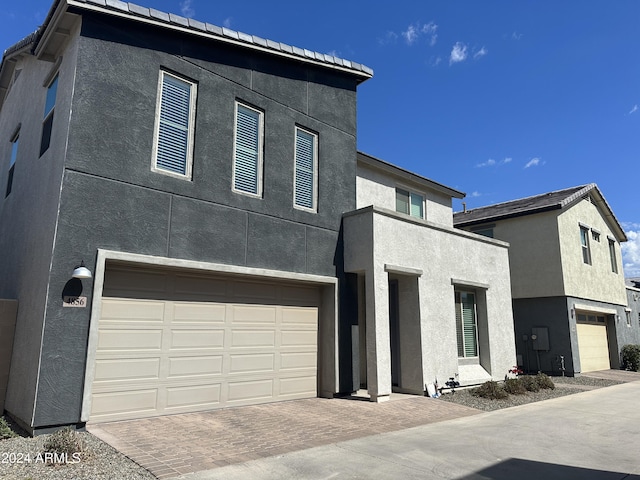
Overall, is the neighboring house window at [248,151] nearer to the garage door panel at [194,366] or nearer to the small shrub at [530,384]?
the garage door panel at [194,366]

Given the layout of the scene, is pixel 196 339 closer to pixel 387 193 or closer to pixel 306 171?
pixel 306 171

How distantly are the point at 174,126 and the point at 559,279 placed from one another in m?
16.2

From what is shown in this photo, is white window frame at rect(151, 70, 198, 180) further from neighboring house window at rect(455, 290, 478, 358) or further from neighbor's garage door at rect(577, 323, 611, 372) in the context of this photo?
neighbor's garage door at rect(577, 323, 611, 372)

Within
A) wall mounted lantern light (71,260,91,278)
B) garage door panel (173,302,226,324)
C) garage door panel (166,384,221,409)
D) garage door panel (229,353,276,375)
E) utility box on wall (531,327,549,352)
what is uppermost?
wall mounted lantern light (71,260,91,278)

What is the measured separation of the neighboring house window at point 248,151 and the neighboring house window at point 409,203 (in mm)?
6373

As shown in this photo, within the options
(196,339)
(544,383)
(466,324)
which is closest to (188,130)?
(196,339)

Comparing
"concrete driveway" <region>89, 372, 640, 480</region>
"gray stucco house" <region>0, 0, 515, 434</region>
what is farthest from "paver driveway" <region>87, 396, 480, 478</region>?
"gray stucco house" <region>0, 0, 515, 434</region>

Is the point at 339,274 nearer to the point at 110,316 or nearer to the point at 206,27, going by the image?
the point at 110,316

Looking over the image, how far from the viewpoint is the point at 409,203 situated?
15688 mm

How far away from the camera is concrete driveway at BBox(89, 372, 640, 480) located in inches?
222

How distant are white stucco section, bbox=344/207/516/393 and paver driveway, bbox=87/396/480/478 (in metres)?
1.27

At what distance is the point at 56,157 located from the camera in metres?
7.78

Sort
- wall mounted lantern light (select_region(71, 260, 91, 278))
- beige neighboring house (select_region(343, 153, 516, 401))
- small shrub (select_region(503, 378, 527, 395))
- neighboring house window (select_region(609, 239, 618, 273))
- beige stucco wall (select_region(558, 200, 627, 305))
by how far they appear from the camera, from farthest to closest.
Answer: neighboring house window (select_region(609, 239, 618, 273)) < beige stucco wall (select_region(558, 200, 627, 305)) < small shrub (select_region(503, 378, 527, 395)) < beige neighboring house (select_region(343, 153, 516, 401)) < wall mounted lantern light (select_region(71, 260, 91, 278))

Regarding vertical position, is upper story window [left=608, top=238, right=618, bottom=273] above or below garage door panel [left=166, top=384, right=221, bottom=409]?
above
